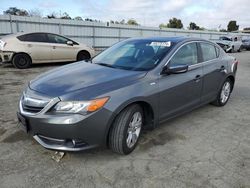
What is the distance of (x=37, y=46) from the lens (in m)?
9.36

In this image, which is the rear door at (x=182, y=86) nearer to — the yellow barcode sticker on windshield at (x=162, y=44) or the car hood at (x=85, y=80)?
the yellow barcode sticker on windshield at (x=162, y=44)

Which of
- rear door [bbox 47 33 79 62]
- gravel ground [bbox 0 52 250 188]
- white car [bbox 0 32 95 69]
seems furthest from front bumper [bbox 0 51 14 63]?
gravel ground [bbox 0 52 250 188]

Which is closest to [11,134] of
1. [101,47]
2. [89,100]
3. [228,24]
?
[89,100]

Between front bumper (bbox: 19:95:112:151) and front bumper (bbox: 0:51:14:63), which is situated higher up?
front bumper (bbox: 0:51:14:63)

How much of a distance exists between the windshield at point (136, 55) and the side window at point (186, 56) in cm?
18

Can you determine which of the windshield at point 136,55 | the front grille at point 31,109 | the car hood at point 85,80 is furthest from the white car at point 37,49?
the front grille at point 31,109

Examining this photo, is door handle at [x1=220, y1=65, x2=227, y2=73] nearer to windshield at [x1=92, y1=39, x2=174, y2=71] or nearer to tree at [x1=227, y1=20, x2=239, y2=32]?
windshield at [x1=92, y1=39, x2=174, y2=71]

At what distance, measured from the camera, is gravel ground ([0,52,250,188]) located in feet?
8.61

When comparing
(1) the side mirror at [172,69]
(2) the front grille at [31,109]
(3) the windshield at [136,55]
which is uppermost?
(3) the windshield at [136,55]

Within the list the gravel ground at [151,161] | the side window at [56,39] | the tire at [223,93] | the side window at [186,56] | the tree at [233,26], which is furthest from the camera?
the tree at [233,26]

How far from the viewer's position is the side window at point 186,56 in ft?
12.2

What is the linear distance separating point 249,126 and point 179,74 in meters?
1.73

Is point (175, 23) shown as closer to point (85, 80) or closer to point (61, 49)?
point (61, 49)

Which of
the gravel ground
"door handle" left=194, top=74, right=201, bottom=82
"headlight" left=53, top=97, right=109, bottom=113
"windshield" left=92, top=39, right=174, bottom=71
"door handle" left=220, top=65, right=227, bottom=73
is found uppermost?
"windshield" left=92, top=39, right=174, bottom=71
